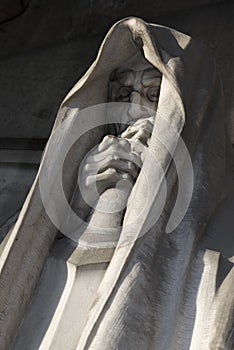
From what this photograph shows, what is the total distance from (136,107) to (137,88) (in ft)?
0.17

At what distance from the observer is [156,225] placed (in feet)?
7.36

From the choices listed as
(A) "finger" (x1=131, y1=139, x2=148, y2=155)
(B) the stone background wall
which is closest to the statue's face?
(A) "finger" (x1=131, y1=139, x2=148, y2=155)

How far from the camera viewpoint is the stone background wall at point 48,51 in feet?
10.7

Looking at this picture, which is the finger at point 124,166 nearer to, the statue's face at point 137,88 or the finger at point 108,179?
the finger at point 108,179

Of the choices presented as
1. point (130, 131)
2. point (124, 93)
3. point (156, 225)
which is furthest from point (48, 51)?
point (156, 225)

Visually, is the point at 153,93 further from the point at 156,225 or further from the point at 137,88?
the point at 156,225

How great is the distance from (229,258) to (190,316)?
17 centimetres

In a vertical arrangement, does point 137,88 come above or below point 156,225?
above

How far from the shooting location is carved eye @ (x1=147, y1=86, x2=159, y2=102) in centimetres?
259

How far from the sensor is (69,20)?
3.83 metres

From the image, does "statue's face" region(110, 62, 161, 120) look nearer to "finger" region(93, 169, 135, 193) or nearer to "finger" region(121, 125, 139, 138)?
"finger" region(121, 125, 139, 138)

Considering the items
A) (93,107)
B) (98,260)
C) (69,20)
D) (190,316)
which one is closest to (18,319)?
(98,260)

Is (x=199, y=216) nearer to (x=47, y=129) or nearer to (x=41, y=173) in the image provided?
(x=41, y=173)

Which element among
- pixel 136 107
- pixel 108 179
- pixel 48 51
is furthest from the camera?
pixel 48 51
